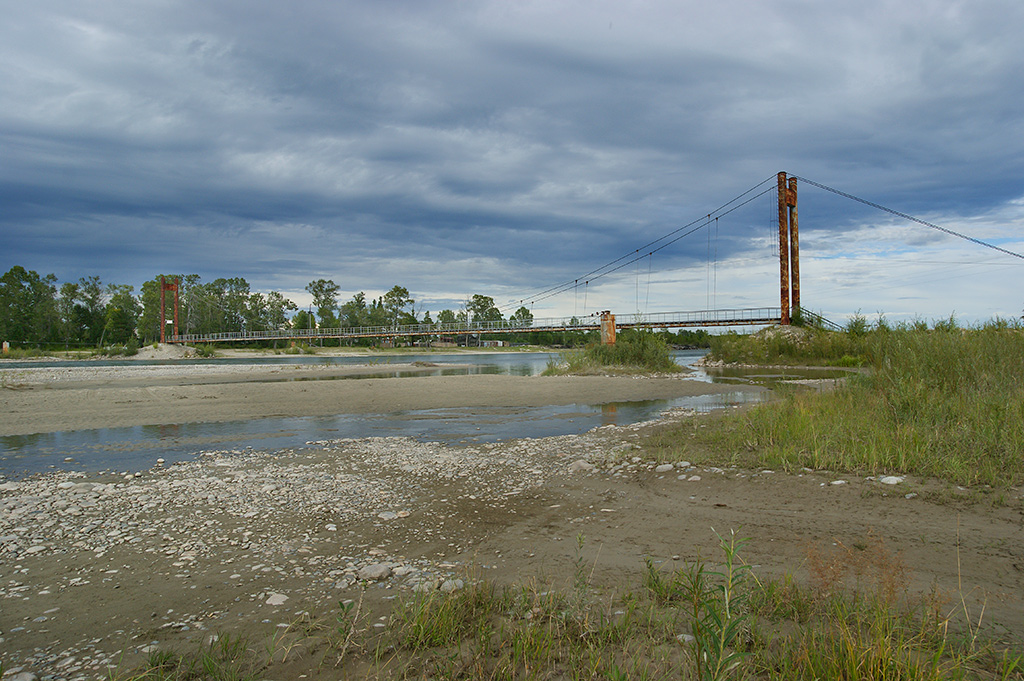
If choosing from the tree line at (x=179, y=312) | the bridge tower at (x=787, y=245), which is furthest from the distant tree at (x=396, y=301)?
the bridge tower at (x=787, y=245)

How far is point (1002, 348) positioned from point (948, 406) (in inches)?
178

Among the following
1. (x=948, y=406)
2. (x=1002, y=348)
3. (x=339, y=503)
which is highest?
(x=1002, y=348)

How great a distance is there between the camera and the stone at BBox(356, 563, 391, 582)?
13.4ft

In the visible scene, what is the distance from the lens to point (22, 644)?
10.5ft

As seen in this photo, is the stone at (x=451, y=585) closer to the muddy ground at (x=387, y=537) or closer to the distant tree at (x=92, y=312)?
the muddy ground at (x=387, y=537)

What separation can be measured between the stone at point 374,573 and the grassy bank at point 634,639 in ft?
1.85

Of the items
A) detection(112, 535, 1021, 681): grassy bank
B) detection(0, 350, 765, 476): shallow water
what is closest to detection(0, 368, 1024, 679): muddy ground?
detection(112, 535, 1021, 681): grassy bank

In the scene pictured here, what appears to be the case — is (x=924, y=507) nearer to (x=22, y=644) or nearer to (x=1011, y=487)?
(x=1011, y=487)

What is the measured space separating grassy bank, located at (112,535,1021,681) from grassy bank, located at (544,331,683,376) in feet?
89.4

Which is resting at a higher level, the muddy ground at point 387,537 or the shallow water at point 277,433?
the muddy ground at point 387,537

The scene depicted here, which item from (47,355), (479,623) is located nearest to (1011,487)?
(479,623)

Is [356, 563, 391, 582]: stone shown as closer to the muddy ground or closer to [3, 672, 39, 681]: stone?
the muddy ground

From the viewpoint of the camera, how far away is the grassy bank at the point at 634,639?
250 centimetres

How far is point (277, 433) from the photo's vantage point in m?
11.9
